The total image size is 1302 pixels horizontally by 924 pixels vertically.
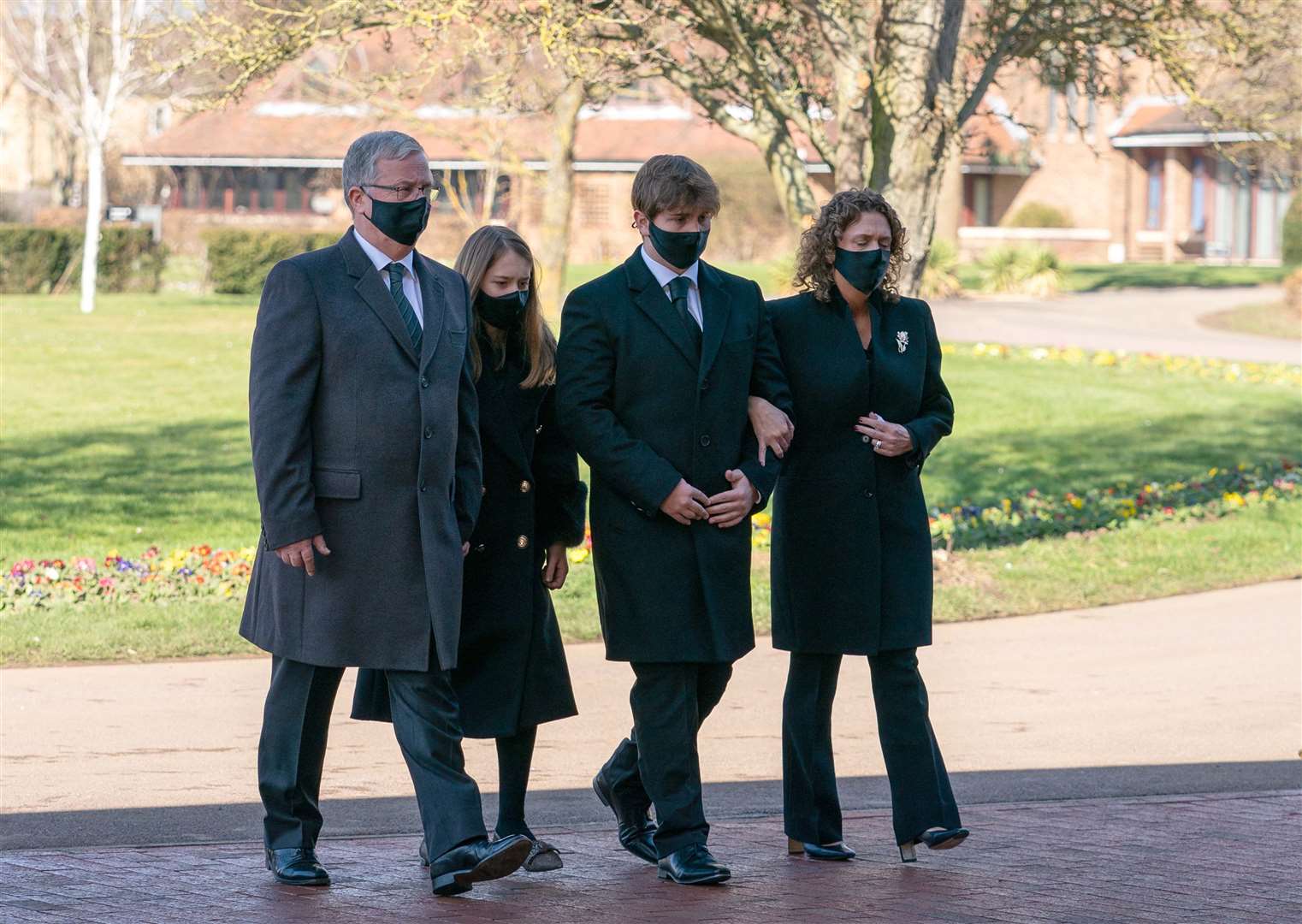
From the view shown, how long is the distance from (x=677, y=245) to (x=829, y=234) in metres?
0.51

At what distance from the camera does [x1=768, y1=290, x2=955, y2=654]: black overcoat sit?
5.06m

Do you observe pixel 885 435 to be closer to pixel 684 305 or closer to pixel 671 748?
pixel 684 305

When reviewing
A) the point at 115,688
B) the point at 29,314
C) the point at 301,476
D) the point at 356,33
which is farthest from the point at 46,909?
the point at 29,314

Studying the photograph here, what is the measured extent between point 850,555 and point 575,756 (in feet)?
5.31

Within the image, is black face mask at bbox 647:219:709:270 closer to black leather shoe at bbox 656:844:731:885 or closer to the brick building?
black leather shoe at bbox 656:844:731:885

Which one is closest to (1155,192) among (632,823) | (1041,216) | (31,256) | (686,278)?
(1041,216)

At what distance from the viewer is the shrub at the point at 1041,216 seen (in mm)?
51562

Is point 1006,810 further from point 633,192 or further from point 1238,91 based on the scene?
point 1238,91

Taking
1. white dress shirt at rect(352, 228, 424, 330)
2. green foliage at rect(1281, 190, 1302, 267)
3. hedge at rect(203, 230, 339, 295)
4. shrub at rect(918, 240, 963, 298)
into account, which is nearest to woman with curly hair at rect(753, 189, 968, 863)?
white dress shirt at rect(352, 228, 424, 330)

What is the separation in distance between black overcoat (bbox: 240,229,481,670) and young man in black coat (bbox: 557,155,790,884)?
0.41 m

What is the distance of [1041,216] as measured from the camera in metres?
51.6

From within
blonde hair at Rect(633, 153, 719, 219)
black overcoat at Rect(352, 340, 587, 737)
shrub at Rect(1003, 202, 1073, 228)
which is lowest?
black overcoat at Rect(352, 340, 587, 737)

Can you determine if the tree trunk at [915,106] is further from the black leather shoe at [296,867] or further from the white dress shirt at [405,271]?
the black leather shoe at [296,867]

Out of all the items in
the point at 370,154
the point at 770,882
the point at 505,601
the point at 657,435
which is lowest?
the point at 770,882
